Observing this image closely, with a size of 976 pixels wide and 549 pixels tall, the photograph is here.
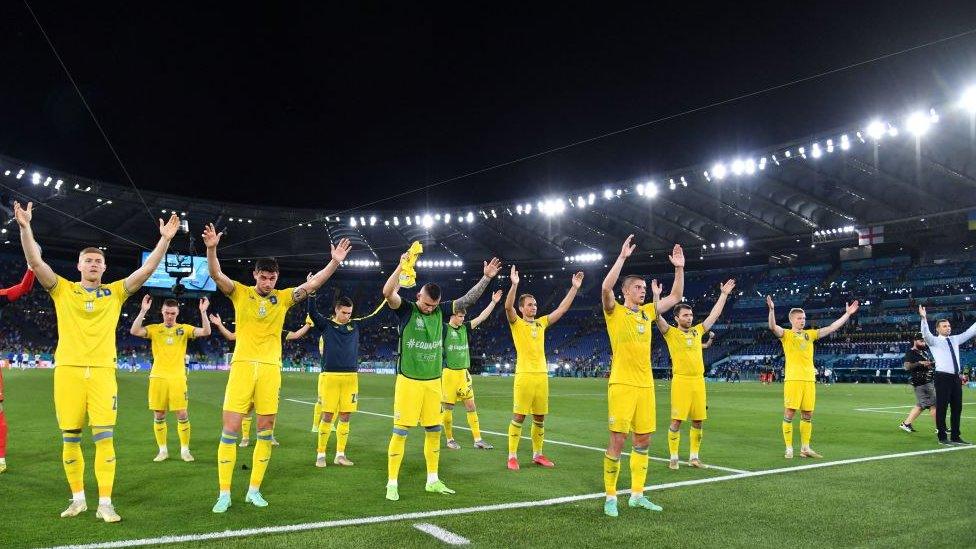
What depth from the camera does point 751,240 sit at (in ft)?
165

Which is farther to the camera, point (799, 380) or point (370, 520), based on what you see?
point (799, 380)


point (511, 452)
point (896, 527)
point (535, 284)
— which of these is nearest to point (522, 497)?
point (511, 452)

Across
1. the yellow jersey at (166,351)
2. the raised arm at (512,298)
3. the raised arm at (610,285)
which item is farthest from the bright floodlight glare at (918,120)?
the yellow jersey at (166,351)

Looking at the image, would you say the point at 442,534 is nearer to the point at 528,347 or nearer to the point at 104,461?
the point at 104,461

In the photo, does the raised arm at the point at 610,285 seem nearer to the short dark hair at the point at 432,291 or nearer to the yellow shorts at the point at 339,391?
the short dark hair at the point at 432,291

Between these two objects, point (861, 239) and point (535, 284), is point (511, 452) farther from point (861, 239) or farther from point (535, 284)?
point (535, 284)

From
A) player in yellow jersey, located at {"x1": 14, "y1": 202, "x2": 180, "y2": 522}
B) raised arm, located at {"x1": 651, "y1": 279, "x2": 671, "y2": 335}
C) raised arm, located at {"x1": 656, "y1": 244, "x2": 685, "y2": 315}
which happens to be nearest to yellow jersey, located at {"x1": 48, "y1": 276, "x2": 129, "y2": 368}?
player in yellow jersey, located at {"x1": 14, "y1": 202, "x2": 180, "y2": 522}

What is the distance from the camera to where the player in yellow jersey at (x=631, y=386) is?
21.7 ft

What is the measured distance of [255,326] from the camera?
6.86 m

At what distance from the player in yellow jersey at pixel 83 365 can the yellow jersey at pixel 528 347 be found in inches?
204

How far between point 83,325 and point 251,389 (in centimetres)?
170

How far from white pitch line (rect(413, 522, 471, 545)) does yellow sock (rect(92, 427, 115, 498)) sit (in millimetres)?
3020

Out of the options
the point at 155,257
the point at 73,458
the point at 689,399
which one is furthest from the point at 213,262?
the point at 689,399

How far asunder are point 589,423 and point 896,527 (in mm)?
10011
